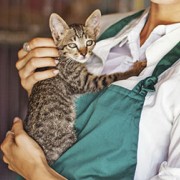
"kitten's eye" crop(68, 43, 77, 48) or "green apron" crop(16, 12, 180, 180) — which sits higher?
"kitten's eye" crop(68, 43, 77, 48)

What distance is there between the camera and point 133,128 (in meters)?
0.95

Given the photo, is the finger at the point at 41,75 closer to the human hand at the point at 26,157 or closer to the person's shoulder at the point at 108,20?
the human hand at the point at 26,157

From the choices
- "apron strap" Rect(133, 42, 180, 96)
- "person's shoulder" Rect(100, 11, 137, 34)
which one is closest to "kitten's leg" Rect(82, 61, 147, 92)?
"apron strap" Rect(133, 42, 180, 96)

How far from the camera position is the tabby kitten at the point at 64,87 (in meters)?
1.14

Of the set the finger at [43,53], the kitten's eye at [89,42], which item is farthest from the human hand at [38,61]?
the kitten's eye at [89,42]

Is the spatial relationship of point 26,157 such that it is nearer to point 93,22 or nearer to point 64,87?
point 64,87

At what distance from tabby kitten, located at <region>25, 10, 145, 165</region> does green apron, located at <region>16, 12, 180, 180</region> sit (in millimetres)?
105

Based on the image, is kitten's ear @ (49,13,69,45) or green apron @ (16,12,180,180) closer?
green apron @ (16,12,180,180)

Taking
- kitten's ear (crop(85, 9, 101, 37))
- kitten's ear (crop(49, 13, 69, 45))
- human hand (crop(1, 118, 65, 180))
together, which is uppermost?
kitten's ear (crop(85, 9, 101, 37))

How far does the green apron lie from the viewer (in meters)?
0.95

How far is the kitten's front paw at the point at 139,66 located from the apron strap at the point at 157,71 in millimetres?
101

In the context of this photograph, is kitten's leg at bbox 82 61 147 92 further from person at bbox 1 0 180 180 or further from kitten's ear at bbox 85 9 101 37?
kitten's ear at bbox 85 9 101 37

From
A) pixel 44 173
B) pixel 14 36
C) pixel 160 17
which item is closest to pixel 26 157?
pixel 44 173

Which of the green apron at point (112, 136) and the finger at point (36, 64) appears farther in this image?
the finger at point (36, 64)
